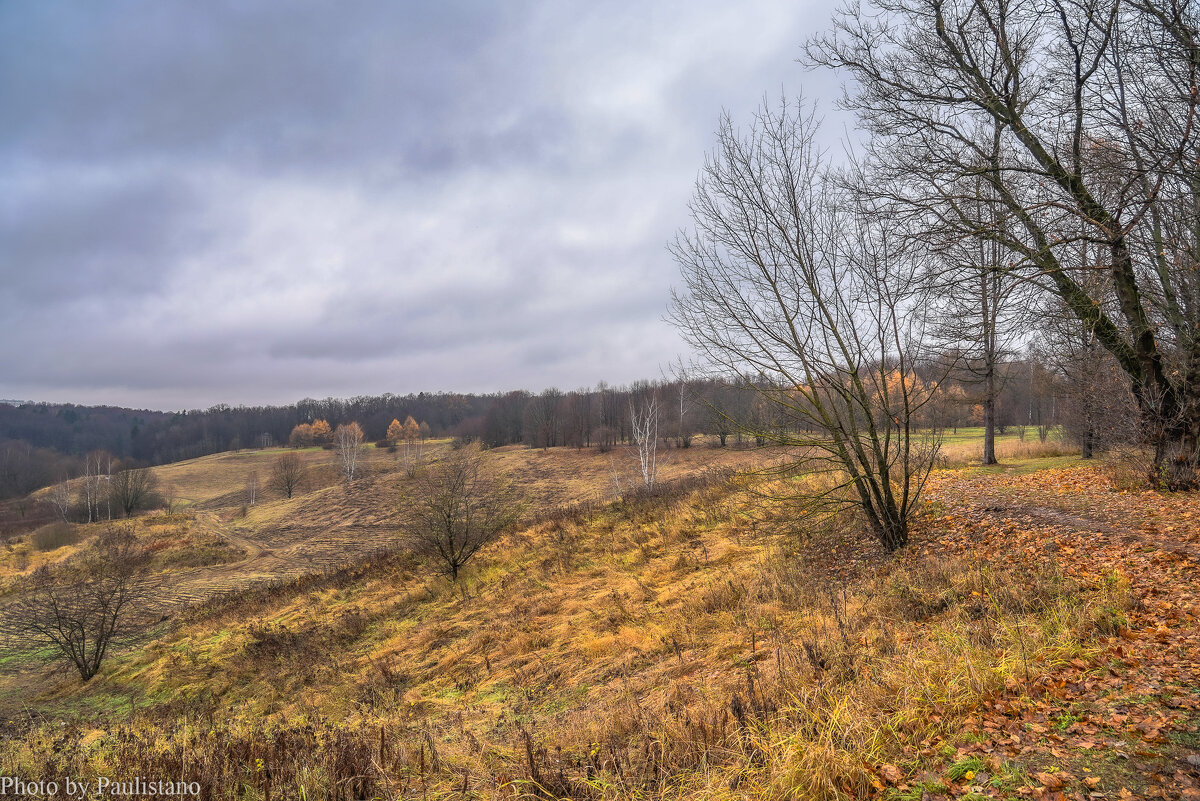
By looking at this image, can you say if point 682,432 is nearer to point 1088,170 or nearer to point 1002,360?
point 1002,360

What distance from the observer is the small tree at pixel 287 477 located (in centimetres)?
5472

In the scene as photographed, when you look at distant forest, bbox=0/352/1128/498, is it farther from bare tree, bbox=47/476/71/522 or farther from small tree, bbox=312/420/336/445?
bare tree, bbox=47/476/71/522

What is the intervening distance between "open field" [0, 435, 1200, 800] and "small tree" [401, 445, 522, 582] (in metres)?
1.07

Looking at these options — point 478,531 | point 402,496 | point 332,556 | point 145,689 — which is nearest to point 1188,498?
point 478,531

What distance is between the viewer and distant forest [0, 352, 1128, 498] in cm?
1156

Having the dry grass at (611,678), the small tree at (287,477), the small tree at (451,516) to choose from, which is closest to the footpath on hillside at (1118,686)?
the dry grass at (611,678)

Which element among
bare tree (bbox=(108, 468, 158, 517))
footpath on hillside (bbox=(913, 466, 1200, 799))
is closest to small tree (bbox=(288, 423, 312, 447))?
bare tree (bbox=(108, 468, 158, 517))

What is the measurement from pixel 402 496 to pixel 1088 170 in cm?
1844

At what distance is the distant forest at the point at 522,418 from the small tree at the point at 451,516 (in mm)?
7673

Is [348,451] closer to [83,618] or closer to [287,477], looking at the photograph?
[287,477]

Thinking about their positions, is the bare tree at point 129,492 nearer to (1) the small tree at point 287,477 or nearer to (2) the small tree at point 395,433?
(1) the small tree at point 287,477

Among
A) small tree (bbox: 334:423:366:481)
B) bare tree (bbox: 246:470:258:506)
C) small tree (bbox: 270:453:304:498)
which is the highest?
small tree (bbox: 334:423:366:481)

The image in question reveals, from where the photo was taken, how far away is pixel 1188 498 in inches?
333

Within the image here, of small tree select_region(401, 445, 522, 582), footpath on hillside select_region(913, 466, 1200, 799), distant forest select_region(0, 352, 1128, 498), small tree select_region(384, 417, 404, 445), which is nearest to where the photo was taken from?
footpath on hillside select_region(913, 466, 1200, 799)
